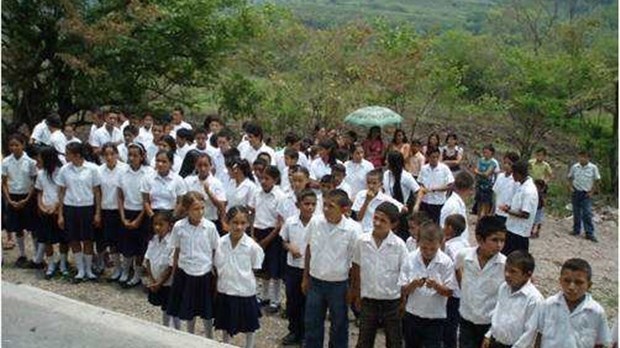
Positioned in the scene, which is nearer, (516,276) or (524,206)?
(516,276)

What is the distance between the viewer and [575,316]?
13.2 feet

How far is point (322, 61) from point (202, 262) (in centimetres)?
1222

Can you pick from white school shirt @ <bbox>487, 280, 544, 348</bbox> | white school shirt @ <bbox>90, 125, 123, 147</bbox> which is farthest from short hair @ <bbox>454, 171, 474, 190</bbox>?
white school shirt @ <bbox>90, 125, 123, 147</bbox>

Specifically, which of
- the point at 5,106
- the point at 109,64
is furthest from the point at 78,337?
the point at 5,106

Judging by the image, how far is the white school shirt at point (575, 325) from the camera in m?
4.00

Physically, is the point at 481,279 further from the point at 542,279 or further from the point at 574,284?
the point at 542,279

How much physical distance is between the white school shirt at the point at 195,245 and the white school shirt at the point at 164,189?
4.10 feet

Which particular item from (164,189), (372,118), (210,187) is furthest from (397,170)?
(372,118)

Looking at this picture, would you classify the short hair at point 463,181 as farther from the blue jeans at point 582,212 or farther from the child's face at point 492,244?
the blue jeans at point 582,212

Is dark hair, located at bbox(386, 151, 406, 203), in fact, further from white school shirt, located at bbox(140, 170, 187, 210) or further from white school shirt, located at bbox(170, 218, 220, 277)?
white school shirt, located at bbox(170, 218, 220, 277)

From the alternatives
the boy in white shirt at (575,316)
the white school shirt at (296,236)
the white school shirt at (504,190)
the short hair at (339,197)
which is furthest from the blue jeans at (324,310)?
the white school shirt at (504,190)

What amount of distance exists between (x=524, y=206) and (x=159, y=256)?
11.3 feet

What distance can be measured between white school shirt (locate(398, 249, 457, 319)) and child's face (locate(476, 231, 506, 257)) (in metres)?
0.33

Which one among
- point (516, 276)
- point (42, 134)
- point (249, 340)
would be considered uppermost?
point (516, 276)
